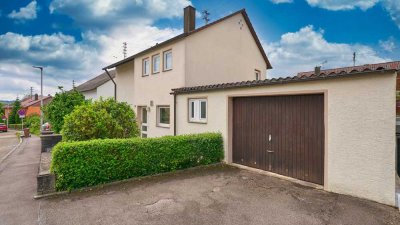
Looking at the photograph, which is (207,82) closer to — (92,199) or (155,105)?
(155,105)

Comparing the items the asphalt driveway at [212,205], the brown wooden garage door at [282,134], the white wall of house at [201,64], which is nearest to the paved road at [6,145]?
the white wall of house at [201,64]

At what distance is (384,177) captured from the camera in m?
4.97

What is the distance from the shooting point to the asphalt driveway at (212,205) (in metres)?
4.41

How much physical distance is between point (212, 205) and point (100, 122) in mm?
5486

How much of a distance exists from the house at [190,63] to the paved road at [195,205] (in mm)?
5441

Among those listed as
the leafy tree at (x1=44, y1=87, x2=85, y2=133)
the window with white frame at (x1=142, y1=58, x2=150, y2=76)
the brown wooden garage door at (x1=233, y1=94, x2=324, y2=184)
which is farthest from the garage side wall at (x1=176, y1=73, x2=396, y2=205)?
the leafy tree at (x1=44, y1=87, x2=85, y2=133)

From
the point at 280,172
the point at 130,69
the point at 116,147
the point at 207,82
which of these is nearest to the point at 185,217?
the point at 116,147

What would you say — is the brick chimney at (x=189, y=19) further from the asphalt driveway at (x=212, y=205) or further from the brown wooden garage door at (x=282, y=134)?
the asphalt driveway at (x=212, y=205)

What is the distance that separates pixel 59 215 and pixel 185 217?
2555 mm

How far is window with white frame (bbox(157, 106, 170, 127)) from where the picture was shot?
12.2 metres

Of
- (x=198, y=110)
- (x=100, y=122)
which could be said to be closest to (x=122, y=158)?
Answer: (x=100, y=122)

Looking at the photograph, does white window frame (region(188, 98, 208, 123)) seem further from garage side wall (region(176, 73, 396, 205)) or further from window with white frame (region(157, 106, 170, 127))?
garage side wall (region(176, 73, 396, 205))

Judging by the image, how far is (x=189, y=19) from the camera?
1229 centimetres

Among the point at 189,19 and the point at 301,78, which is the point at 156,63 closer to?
the point at 189,19
